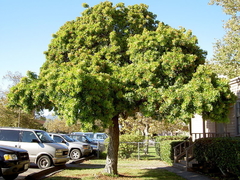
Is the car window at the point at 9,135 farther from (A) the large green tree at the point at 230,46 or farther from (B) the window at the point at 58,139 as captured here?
(A) the large green tree at the point at 230,46

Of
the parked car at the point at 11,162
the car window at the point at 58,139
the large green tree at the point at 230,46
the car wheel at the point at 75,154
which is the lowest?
the car wheel at the point at 75,154

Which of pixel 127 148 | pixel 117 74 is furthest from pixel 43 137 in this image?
pixel 127 148

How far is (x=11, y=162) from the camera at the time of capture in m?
8.80

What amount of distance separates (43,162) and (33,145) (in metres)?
0.96

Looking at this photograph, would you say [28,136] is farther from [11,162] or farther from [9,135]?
[11,162]

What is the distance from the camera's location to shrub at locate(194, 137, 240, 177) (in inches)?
375

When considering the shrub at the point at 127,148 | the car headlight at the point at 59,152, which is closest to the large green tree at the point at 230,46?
the shrub at the point at 127,148

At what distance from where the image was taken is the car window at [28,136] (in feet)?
42.9

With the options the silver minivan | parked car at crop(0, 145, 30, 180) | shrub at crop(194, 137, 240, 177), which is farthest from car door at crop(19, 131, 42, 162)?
shrub at crop(194, 137, 240, 177)

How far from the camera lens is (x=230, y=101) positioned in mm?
9188

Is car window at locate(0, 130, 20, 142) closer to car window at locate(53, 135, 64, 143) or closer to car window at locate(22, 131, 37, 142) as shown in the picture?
car window at locate(22, 131, 37, 142)

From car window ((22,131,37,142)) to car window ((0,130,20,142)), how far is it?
277 mm

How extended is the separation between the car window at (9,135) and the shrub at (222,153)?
8279 mm

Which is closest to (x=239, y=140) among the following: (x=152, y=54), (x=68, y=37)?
(x=152, y=54)
